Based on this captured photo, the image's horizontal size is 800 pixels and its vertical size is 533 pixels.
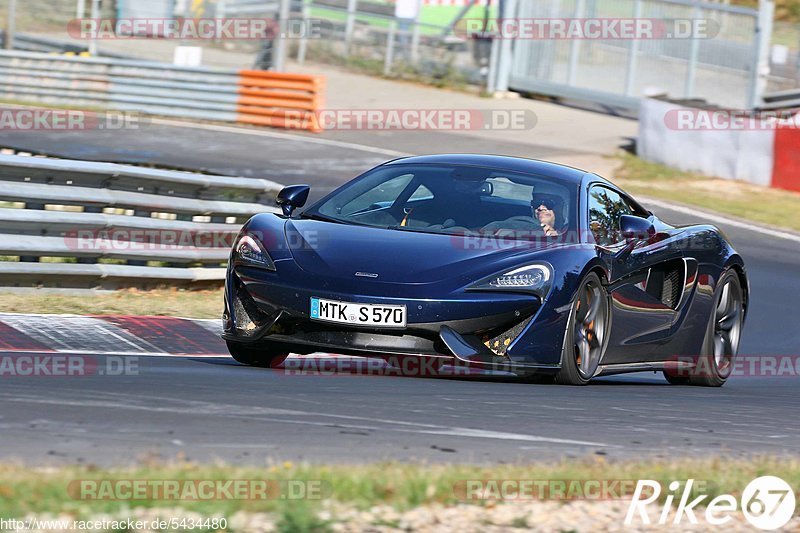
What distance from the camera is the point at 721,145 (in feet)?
69.5

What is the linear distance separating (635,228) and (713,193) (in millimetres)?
12932

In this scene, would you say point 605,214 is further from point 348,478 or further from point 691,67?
point 691,67

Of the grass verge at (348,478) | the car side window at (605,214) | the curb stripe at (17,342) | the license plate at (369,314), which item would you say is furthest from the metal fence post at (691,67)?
the grass verge at (348,478)

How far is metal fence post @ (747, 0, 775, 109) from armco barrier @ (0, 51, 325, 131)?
8100mm

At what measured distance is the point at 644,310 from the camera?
7.81 m

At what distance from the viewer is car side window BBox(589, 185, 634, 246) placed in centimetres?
755

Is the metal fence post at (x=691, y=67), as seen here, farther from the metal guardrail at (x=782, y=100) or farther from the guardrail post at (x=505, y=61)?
the guardrail post at (x=505, y=61)

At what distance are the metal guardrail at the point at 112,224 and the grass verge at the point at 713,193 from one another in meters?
9.22

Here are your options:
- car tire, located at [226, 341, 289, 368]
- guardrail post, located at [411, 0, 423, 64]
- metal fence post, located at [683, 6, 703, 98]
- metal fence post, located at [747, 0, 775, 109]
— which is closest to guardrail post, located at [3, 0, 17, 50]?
guardrail post, located at [411, 0, 423, 64]

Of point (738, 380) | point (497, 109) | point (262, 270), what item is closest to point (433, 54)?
point (497, 109)

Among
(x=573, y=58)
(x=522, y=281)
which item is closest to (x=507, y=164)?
(x=522, y=281)

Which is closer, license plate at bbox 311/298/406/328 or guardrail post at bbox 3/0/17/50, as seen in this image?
license plate at bbox 311/298/406/328

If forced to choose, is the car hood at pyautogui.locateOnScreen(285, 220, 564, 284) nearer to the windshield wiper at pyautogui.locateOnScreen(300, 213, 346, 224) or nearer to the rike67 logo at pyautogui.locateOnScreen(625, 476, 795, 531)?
the windshield wiper at pyautogui.locateOnScreen(300, 213, 346, 224)

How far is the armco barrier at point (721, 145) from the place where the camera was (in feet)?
65.5
